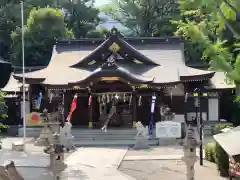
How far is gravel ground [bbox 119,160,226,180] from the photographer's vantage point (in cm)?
1423

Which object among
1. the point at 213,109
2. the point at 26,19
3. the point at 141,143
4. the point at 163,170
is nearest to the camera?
the point at 163,170

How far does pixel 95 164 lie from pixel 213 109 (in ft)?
40.7

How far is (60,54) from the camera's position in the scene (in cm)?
3102

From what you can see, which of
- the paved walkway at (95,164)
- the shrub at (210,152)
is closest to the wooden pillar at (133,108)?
the paved walkway at (95,164)

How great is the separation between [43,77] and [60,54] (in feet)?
13.4

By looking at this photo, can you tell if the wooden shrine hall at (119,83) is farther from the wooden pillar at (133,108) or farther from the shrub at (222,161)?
the shrub at (222,161)

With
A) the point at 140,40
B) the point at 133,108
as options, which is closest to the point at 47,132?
the point at 133,108

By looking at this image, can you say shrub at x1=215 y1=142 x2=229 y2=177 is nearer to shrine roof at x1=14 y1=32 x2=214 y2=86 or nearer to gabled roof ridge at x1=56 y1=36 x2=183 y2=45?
shrine roof at x1=14 y1=32 x2=214 y2=86

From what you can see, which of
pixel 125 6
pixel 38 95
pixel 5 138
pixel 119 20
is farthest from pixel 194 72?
pixel 119 20

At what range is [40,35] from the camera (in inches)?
1432

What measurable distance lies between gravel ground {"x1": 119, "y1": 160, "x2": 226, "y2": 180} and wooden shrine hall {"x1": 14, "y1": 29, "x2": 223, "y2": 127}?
28.9ft

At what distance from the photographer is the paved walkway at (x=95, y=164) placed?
14.4 m

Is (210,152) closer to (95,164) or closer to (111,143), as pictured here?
(95,164)

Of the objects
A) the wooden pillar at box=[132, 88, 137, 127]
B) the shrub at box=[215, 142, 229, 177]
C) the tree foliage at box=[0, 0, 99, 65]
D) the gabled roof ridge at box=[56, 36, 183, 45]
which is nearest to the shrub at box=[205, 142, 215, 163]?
the shrub at box=[215, 142, 229, 177]
